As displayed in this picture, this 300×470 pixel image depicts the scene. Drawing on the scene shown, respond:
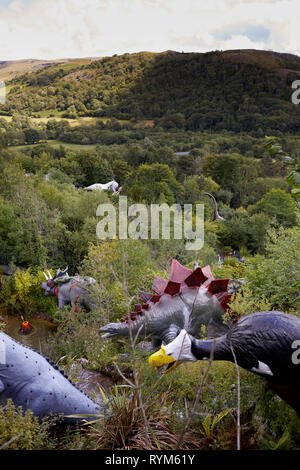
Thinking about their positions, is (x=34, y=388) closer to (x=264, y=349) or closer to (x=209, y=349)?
(x=209, y=349)

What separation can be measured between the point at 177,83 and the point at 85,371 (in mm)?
82407

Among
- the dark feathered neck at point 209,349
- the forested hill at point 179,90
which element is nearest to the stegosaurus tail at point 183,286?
the dark feathered neck at point 209,349

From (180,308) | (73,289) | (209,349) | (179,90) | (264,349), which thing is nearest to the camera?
(264,349)

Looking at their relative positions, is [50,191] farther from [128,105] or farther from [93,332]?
[128,105]

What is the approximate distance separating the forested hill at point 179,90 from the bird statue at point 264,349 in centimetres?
6102

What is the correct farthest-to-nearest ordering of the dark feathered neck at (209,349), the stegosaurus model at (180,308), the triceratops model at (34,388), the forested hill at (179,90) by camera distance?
the forested hill at (179,90)
the stegosaurus model at (180,308)
the triceratops model at (34,388)
the dark feathered neck at (209,349)

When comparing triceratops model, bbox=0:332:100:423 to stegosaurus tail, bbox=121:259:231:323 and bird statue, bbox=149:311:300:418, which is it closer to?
bird statue, bbox=149:311:300:418

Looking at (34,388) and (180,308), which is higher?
(34,388)

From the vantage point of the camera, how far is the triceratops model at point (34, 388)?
11.6 ft

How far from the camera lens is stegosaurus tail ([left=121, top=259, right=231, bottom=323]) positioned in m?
6.24

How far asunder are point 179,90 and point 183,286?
79.3m

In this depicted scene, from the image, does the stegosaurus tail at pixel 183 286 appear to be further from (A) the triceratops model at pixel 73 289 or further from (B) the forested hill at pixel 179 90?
(B) the forested hill at pixel 179 90

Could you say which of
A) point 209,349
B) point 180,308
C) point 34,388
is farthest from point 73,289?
point 209,349

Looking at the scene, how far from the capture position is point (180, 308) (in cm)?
618
